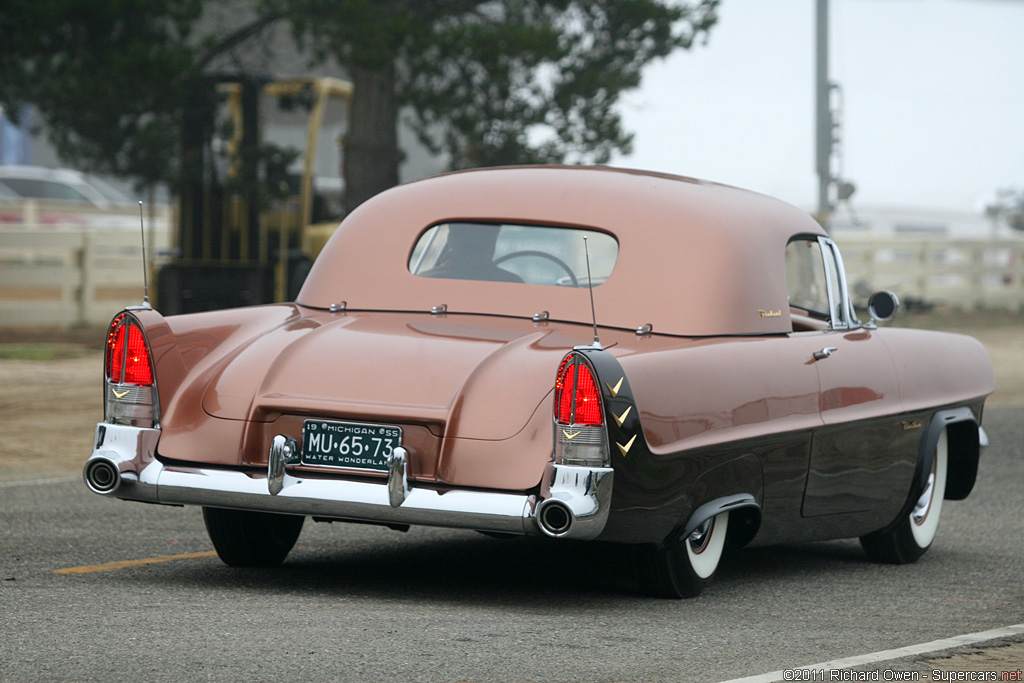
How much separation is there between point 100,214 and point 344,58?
1637cm

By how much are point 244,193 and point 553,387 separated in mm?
14705

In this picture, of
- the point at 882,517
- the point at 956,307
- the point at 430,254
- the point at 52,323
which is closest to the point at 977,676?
the point at 882,517

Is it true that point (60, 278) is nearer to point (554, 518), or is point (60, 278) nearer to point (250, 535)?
point (250, 535)

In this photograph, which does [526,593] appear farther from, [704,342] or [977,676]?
[977,676]

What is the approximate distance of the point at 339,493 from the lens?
5.17 metres

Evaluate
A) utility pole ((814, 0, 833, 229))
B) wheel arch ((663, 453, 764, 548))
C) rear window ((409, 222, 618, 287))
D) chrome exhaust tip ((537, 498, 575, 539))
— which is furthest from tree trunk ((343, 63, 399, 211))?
chrome exhaust tip ((537, 498, 575, 539))

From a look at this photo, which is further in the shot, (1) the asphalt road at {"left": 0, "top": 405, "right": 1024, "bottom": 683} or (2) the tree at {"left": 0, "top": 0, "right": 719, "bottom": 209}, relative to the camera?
(2) the tree at {"left": 0, "top": 0, "right": 719, "bottom": 209}

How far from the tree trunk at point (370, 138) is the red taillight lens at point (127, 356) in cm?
1325

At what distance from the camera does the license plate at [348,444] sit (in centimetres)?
522

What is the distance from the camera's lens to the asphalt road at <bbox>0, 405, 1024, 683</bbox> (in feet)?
14.3

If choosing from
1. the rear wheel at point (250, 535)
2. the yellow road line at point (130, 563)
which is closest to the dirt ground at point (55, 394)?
the yellow road line at point (130, 563)

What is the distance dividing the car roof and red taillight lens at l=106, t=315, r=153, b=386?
92cm

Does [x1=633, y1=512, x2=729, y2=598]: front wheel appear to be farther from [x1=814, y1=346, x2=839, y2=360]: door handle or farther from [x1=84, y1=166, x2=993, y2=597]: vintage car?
[x1=814, y1=346, x2=839, y2=360]: door handle

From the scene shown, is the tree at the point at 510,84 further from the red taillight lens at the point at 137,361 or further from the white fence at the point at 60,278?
the red taillight lens at the point at 137,361
